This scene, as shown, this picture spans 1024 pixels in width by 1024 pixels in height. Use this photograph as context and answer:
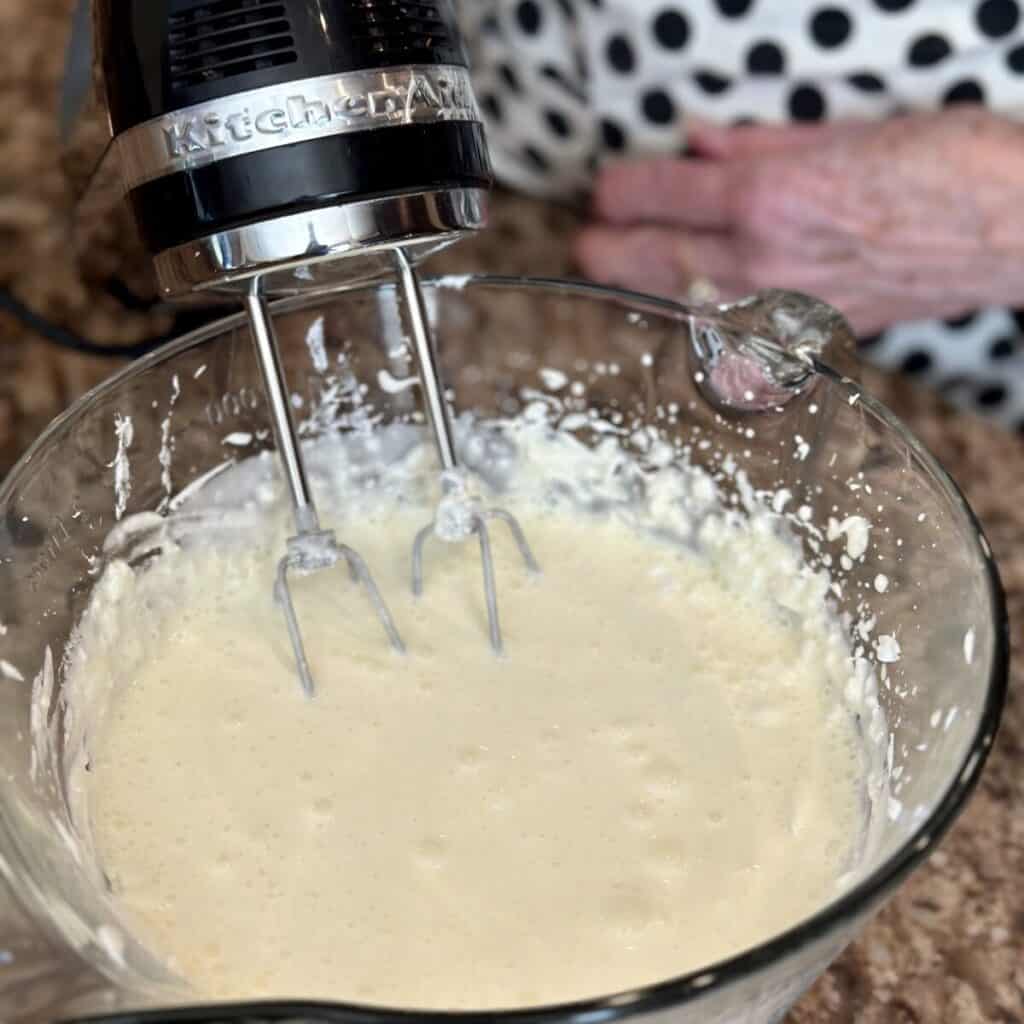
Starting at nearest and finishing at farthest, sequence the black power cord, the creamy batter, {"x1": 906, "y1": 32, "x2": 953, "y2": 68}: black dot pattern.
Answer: the creamy batter → the black power cord → {"x1": 906, "y1": 32, "x2": 953, "y2": 68}: black dot pattern

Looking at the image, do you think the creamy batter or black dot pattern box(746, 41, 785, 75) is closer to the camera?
the creamy batter

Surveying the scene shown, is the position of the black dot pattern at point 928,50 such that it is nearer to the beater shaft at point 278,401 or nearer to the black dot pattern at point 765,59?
the black dot pattern at point 765,59

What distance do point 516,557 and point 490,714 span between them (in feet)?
0.53

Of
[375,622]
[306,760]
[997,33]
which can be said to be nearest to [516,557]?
[375,622]

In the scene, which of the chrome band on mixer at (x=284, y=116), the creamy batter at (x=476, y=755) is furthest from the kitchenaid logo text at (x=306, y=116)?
the creamy batter at (x=476, y=755)

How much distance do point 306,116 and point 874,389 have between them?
702 mm

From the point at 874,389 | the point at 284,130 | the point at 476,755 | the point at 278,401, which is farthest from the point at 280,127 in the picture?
the point at 874,389

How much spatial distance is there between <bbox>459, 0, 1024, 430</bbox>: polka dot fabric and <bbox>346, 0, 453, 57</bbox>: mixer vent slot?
487 millimetres

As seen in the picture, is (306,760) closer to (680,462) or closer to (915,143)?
(680,462)

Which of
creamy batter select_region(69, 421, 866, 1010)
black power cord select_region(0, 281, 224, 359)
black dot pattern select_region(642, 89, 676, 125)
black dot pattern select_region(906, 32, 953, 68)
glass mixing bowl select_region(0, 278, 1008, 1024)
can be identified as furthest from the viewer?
black dot pattern select_region(642, 89, 676, 125)

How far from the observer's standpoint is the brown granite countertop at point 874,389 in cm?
68

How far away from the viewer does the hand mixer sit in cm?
51

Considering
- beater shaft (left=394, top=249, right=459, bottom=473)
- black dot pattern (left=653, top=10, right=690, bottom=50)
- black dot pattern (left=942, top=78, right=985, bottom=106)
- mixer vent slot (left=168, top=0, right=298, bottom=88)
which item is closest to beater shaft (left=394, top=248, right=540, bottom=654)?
beater shaft (left=394, top=249, right=459, bottom=473)

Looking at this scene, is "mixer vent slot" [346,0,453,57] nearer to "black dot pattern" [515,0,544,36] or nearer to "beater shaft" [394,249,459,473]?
"beater shaft" [394,249,459,473]
